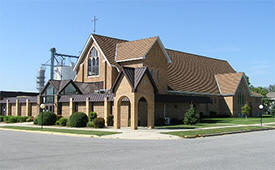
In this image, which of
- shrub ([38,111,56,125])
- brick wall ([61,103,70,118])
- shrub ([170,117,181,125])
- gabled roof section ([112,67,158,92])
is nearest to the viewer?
gabled roof section ([112,67,158,92])

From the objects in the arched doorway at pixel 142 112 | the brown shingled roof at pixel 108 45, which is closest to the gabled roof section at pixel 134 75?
the arched doorway at pixel 142 112

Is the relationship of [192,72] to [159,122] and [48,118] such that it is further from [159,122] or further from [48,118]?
[48,118]

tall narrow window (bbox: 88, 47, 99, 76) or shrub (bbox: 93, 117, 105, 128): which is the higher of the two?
tall narrow window (bbox: 88, 47, 99, 76)

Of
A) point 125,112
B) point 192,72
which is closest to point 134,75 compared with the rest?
point 125,112

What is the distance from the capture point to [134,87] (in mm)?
28469

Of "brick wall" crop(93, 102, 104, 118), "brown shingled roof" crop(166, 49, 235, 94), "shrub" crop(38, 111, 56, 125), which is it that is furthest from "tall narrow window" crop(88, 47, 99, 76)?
"brown shingled roof" crop(166, 49, 235, 94)

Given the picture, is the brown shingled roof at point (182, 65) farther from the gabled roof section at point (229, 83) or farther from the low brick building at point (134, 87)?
the gabled roof section at point (229, 83)

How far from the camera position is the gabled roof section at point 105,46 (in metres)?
39.5

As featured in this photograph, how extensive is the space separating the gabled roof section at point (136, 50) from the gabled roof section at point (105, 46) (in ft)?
2.56

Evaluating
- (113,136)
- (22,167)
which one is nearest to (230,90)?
(113,136)

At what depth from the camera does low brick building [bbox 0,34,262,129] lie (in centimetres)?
2973

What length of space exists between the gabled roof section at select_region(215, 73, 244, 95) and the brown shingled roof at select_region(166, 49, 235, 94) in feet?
3.01

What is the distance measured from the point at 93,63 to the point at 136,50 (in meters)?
7.06

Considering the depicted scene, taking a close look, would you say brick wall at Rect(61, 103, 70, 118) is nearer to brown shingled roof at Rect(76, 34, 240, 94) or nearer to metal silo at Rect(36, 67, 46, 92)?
brown shingled roof at Rect(76, 34, 240, 94)
